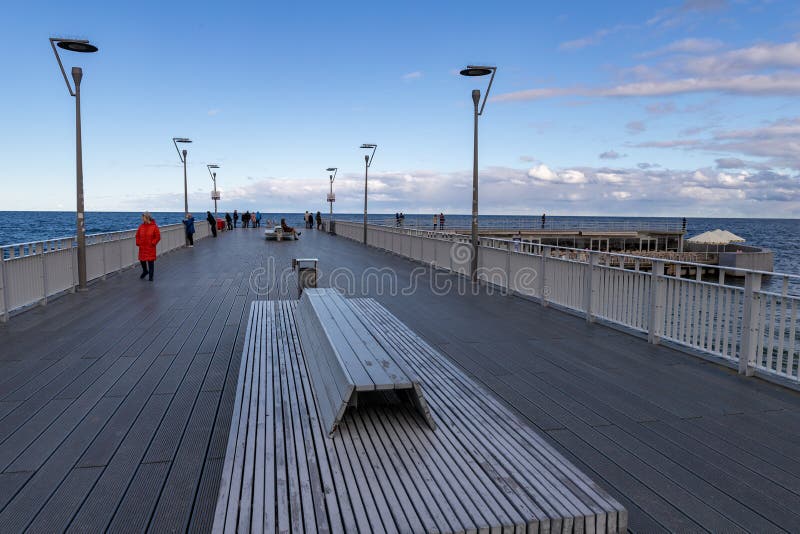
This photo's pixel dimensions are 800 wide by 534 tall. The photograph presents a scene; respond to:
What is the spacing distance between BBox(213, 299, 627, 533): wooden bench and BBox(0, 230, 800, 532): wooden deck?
1.89 feet

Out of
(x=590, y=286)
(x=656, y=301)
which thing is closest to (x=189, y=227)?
(x=590, y=286)

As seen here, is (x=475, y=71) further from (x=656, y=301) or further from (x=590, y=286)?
(x=656, y=301)

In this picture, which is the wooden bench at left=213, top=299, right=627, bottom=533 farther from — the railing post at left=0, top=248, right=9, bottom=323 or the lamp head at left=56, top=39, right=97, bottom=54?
the lamp head at left=56, top=39, right=97, bottom=54

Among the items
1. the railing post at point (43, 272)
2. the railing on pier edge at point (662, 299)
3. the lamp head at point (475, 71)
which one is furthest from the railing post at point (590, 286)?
the railing post at point (43, 272)

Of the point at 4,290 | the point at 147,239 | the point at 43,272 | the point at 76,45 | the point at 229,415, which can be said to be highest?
the point at 76,45

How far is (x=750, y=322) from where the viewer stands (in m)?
5.87

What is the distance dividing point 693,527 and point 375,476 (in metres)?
1.77

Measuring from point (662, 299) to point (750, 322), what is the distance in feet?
4.64

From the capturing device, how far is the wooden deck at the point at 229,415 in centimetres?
328

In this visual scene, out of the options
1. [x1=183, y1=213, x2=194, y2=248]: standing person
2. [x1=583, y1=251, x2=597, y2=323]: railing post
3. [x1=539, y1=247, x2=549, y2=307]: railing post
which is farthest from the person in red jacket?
[x1=183, y1=213, x2=194, y2=248]: standing person

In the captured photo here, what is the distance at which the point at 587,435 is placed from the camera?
4.28 m

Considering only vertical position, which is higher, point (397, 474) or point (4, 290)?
point (4, 290)

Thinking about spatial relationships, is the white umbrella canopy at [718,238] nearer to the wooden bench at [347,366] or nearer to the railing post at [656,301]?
the railing post at [656,301]

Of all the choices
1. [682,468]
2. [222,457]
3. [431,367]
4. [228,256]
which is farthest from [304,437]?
[228,256]
